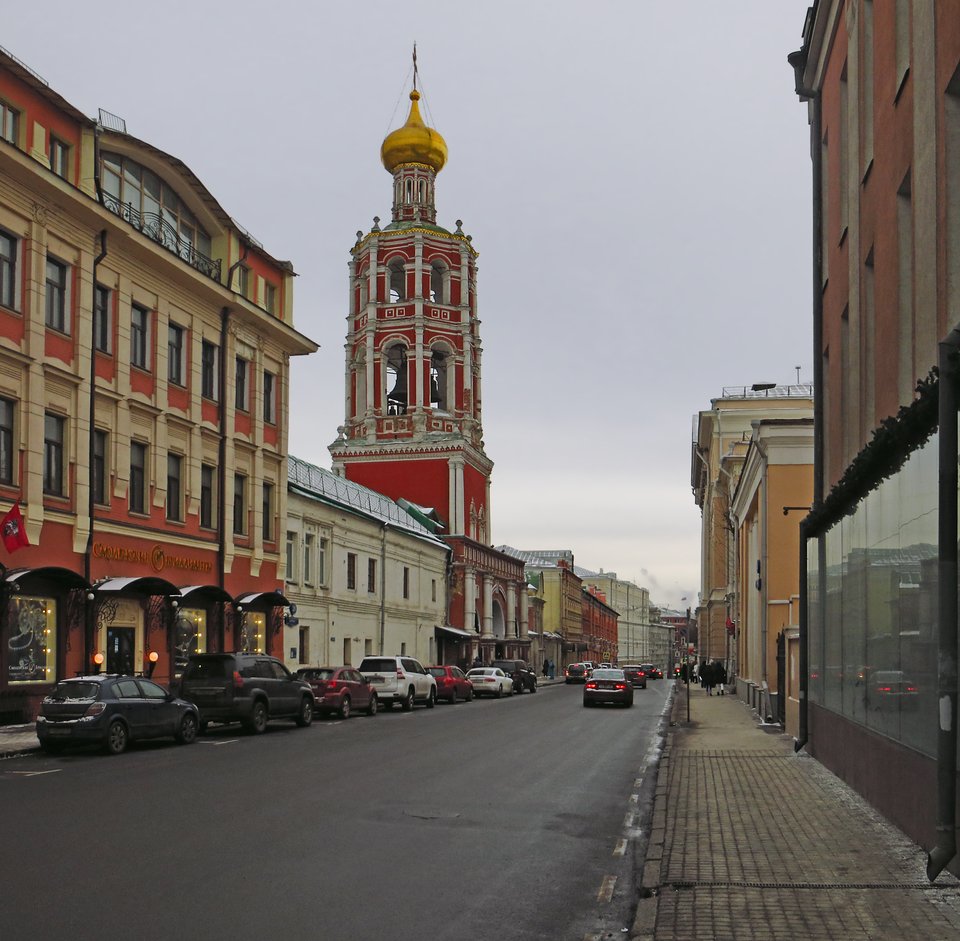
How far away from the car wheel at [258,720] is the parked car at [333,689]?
4255mm


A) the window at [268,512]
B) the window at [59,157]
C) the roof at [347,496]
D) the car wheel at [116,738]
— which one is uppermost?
the window at [59,157]

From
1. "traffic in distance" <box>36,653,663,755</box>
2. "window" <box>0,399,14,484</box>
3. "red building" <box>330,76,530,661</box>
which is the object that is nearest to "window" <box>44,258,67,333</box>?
"window" <box>0,399,14,484</box>

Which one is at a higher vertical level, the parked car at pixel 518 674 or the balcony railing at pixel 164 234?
the balcony railing at pixel 164 234

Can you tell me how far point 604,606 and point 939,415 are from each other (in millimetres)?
158575

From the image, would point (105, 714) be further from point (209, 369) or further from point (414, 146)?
point (414, 146)

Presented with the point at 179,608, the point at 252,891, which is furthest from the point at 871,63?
the point at 179,608

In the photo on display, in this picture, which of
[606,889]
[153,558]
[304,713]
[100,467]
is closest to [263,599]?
[153,558]

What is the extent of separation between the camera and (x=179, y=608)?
34.0 m

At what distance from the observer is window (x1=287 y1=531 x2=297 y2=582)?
44.1m

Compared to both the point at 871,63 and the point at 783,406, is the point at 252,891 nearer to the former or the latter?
the point at 871,63

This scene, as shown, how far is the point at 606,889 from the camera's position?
31.0 ft

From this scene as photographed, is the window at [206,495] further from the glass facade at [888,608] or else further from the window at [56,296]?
the glass facade at [888,608]

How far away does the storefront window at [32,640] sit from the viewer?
26.8 metres

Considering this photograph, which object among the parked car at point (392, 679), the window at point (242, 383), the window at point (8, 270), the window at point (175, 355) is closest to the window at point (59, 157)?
the window at point (8, 270)
